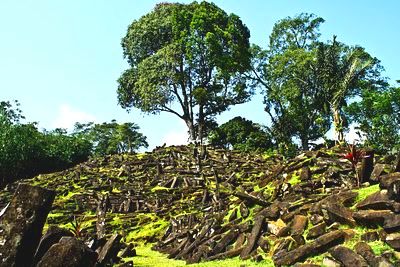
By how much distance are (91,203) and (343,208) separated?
57.7ft

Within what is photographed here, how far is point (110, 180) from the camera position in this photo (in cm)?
2988

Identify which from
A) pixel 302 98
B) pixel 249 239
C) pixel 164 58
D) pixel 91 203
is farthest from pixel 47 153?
pixel 249 239

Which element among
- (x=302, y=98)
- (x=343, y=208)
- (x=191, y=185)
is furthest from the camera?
(x=302, y=98)

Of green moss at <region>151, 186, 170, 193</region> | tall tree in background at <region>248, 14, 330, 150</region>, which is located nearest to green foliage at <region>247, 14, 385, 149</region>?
tall tree in background at <region>248, 14, 330, 150</region>

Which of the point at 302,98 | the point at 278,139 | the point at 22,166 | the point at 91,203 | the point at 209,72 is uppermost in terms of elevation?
the point at 209,72

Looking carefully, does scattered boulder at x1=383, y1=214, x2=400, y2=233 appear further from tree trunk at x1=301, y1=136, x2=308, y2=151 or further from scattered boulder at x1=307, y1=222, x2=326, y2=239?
tree trunk at x1=301, y1=136, x2=308, y2=151

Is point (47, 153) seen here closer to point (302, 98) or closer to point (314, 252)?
point (302, 98)

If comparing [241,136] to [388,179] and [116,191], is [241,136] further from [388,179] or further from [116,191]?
[388,179]

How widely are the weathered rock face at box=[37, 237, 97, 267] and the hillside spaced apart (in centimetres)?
412

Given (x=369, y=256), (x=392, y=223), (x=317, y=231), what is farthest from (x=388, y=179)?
(x=369, y=256)

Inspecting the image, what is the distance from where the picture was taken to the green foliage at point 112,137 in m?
63.9

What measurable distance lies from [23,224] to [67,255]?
2.82 ft

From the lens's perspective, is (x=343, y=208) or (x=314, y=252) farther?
(x=343, y=208)

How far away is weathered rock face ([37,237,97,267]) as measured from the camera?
6.97 metres
